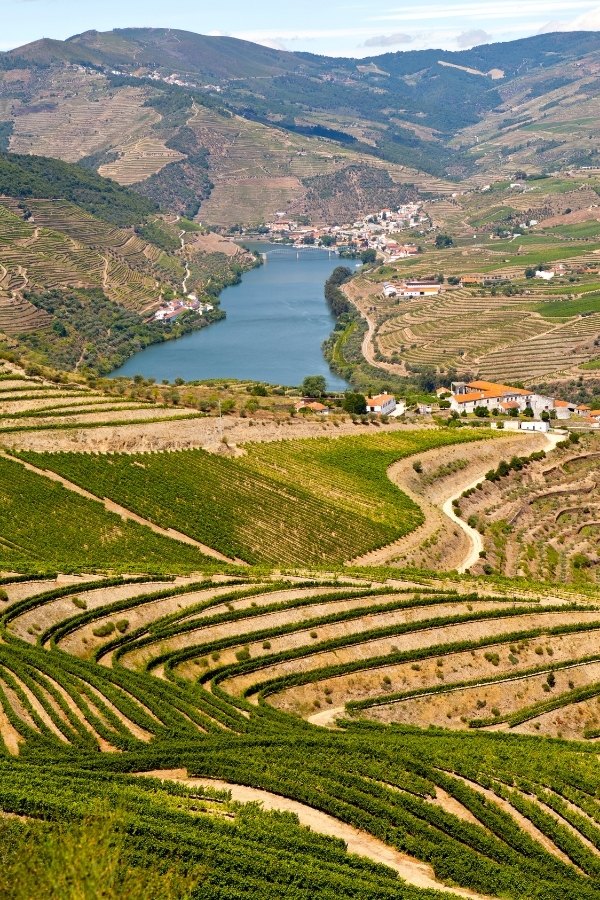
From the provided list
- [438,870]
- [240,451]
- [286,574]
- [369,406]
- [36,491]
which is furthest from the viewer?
[369,406]

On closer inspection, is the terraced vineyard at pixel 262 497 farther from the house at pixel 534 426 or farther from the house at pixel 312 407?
the house at pixel 534 426

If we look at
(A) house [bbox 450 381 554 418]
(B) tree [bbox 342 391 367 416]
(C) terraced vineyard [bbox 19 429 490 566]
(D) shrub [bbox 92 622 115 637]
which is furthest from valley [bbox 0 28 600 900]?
(B) tree [bbox 342 391 367 416]

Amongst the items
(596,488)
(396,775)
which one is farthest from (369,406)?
(396,775)

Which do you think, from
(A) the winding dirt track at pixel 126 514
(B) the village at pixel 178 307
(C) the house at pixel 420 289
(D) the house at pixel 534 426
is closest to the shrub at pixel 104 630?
(A) the winding dirt track at pixel 126 514

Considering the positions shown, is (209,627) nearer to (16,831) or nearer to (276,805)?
(276,805)

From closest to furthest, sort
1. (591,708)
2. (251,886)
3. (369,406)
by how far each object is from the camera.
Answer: (251,886)
(591,708)
(369,406)

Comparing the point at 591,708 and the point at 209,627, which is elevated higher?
the point at 209,627
